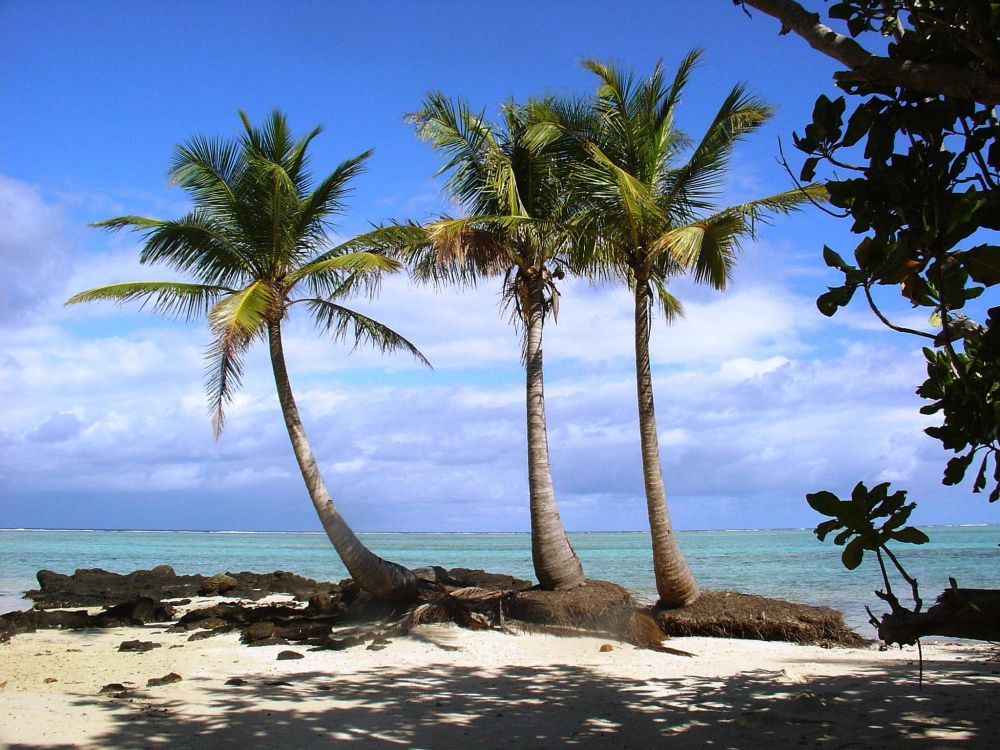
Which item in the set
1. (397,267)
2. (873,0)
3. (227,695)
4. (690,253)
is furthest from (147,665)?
(873,0)

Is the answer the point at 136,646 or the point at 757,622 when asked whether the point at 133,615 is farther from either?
the point at 757,622

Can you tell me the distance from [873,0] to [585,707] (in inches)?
233

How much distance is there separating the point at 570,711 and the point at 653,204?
24.4 feet

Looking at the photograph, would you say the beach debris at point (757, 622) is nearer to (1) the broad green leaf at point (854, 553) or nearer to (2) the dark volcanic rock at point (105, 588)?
(1) the broad green leaf at point (854, 553)

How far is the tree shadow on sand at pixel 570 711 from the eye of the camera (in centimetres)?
624

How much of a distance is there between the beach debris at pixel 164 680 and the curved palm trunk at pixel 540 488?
222 inches

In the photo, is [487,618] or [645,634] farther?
[487,618]

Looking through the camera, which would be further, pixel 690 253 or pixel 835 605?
pixel 835 605

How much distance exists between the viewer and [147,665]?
9648 millimetres

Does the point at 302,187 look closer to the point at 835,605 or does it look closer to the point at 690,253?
the point at 690,253

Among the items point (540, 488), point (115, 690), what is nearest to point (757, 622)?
point (540, 488)

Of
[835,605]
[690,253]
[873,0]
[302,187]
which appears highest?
[302,187]

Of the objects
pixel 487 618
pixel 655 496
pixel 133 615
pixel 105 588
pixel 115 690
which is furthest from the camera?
pixel 105 588

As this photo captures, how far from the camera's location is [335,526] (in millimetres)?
13000
